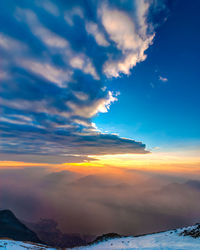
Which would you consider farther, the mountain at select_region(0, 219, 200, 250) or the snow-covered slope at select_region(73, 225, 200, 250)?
the mountain at select_region(0, 219, 200, 250)

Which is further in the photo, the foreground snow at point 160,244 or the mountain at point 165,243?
the mountain at point 165,243

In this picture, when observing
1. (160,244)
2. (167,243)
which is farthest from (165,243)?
(160,244)

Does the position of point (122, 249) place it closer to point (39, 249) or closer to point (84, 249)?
point (84, 249)

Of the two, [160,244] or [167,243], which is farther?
[160,244]

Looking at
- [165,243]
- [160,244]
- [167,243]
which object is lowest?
[160,244]

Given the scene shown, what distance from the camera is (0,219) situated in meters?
150

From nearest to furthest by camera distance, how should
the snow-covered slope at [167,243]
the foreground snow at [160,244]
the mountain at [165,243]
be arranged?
1. the snow-covered slope at [167,243]
2. the foreground snow at [160,244]
3. the mountain at [165,243]

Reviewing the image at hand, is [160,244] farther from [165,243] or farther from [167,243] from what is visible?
[167,243]

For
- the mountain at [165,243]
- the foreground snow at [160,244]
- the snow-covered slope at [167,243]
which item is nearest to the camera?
the snow-covered slope at [167,243]

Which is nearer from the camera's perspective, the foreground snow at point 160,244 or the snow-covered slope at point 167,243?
the snow-covered slope at point 167,243

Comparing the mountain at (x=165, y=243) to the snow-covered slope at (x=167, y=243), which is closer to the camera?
the snow-covered slope at (x=167, y=243)

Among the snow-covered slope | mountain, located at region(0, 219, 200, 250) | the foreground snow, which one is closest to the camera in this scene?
the snow-covered slope

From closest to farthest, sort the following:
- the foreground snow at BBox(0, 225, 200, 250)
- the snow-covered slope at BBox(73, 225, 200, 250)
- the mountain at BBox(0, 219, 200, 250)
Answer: the snow-covered slope at BBox(73, 225, 200, 250) < the foreground snow at BBox(0, 225, 200, 250) < the mountain at BBox(0, 219, 200, 250)

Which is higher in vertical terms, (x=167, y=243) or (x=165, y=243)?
(x=167, y=243)
